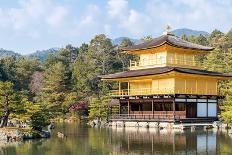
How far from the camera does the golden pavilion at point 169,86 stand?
4278cm

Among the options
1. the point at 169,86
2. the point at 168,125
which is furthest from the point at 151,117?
the point at 169,86

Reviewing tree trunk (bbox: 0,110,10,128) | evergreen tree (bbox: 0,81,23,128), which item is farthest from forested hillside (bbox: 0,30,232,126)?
evergreen tree (bbox: 0,81,23,128)

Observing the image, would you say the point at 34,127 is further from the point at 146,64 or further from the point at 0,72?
the point at 0,72

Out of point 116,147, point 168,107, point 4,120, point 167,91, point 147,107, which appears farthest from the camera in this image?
point 147,107

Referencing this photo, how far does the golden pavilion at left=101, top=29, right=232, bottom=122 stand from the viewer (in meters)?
42.8

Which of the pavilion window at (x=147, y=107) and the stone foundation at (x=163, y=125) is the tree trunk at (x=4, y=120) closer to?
the stone foundation at (x=163, y=125)

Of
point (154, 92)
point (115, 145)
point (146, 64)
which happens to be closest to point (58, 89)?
point (146, 64)

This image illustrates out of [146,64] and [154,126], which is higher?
[146,64]

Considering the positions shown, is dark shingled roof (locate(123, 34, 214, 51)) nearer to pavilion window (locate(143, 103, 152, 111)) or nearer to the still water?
pavilion window (locate(143, 103, 152, 111))

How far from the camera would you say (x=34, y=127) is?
32.2 m

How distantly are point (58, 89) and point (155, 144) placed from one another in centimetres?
4354

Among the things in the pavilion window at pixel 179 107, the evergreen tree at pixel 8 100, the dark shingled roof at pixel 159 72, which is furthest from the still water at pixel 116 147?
the pavilion window at pixel 179 107

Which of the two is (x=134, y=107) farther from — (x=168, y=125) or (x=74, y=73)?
(x=74, y=73)

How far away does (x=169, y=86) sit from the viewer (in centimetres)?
4388
